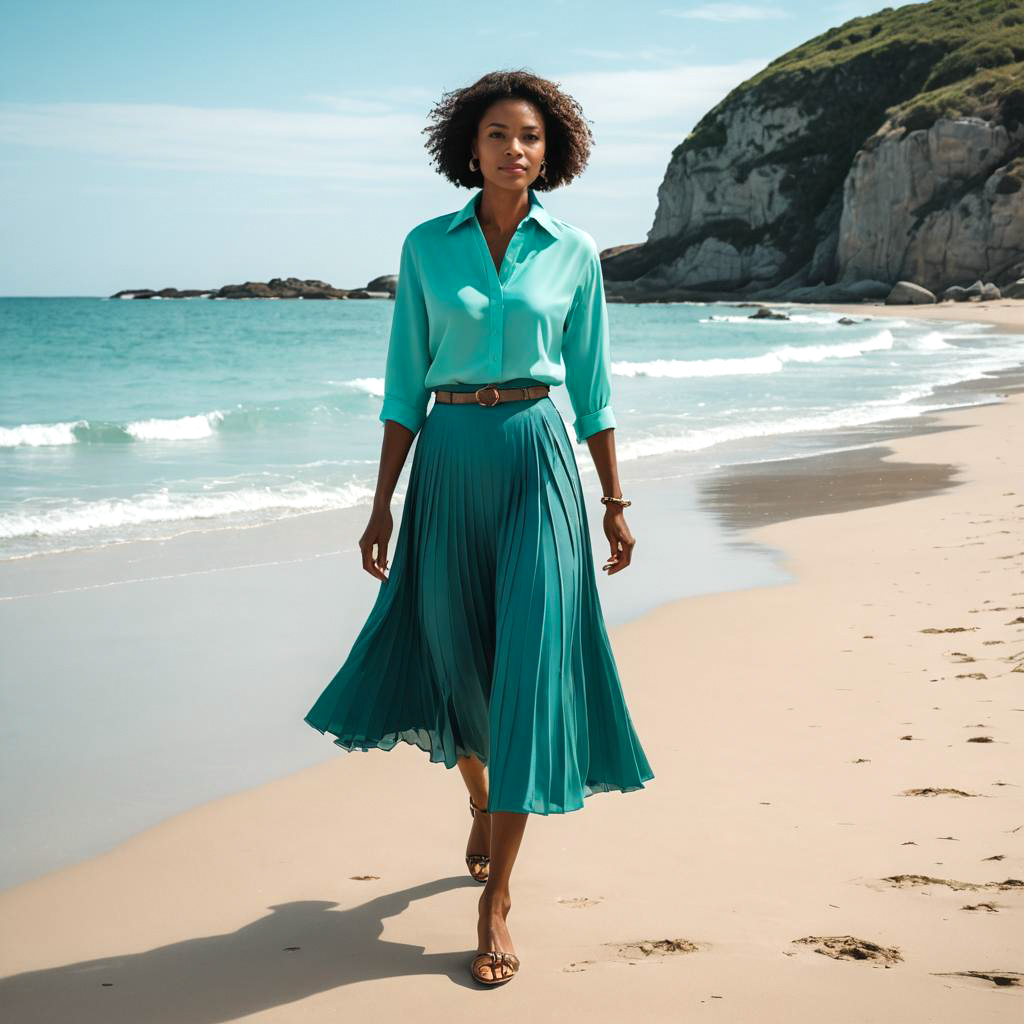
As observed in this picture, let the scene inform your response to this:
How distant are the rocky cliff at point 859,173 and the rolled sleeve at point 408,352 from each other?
65830mm

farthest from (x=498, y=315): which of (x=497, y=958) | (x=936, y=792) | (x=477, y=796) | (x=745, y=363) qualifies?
(x=745, y=363)

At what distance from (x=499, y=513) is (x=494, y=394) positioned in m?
0.27

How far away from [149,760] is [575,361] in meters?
2.16

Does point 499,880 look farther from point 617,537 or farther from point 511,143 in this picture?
point 511,143

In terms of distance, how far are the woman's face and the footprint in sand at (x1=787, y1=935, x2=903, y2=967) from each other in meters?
1.80

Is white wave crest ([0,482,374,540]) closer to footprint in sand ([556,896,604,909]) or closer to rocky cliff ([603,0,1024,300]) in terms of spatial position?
footprint in sand ([556,896,604,909])

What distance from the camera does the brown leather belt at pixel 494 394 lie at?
2826 millimetres

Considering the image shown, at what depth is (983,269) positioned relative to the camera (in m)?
65.2

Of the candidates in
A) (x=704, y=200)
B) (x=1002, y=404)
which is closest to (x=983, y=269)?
(x=704, y=200)

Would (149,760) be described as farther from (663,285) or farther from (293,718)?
(663,285)

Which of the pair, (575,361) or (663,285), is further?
(663,285)

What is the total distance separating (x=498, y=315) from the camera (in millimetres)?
2791

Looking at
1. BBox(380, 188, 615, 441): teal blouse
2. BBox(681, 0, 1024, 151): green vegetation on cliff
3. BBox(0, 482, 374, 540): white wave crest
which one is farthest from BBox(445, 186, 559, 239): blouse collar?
BBox(681, 0, 1024, 151): green vegetation on cliff

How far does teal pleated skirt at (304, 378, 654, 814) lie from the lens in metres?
2.72
